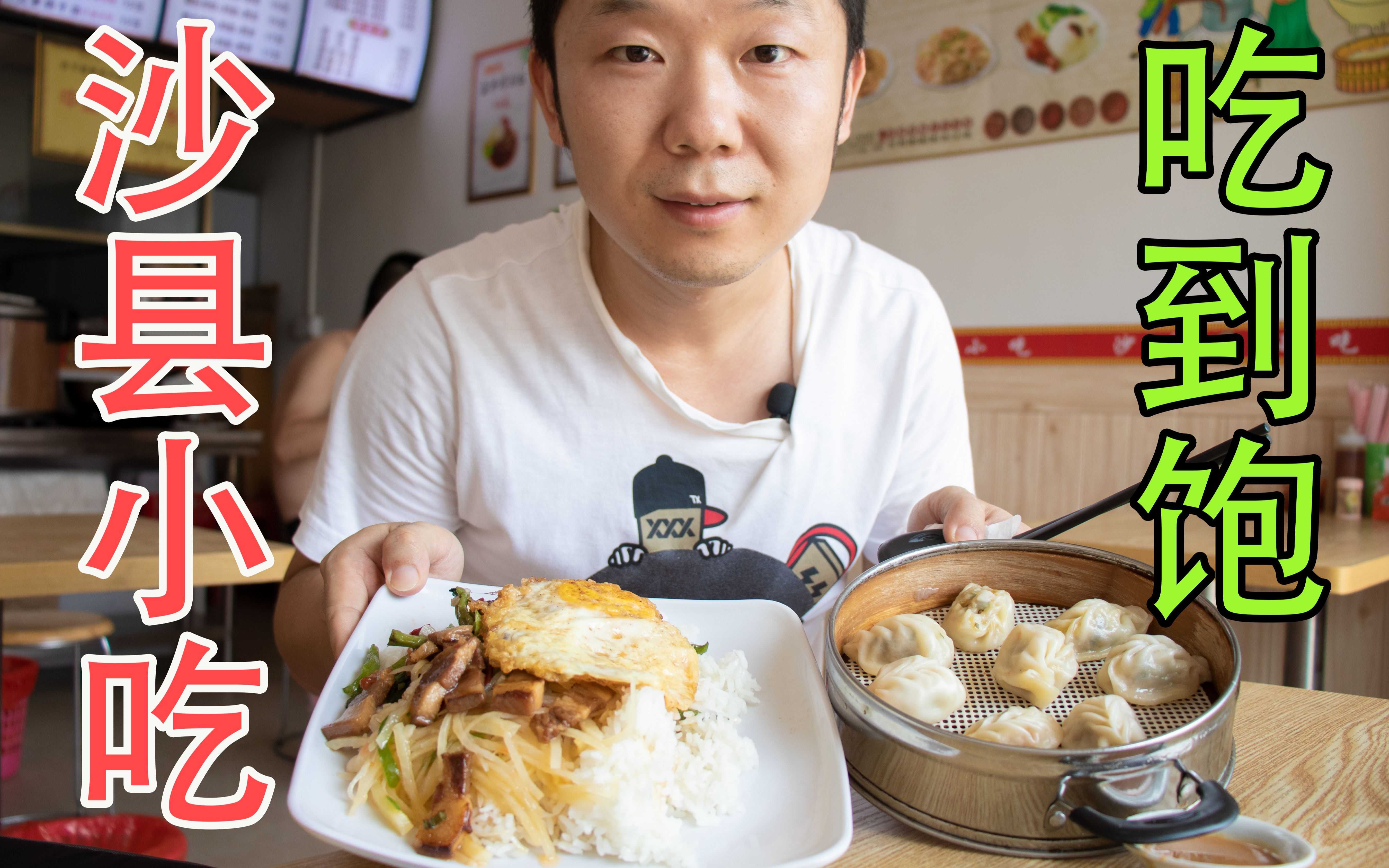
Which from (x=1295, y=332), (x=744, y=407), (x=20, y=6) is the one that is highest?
(x=20, y=6)

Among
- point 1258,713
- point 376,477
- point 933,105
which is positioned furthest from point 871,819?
point 933,105

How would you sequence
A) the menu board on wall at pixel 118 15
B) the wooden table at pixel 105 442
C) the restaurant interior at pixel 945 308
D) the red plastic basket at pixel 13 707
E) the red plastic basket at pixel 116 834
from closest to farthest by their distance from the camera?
1. the red plastic basket at pixel 116 834
2. the restaurant interior at pixel 945 308
3. the red plastic basket at pixel 13 707
4. the wooden table at pixel 105 442
5. the menu board on wall at pixel 118 15

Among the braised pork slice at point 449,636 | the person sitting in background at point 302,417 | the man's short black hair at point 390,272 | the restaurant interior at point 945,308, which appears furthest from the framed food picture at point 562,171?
the braised pork slice at point 449,636

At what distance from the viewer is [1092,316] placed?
3275 mm

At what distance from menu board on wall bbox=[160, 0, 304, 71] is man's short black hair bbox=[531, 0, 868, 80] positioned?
13.3 feet

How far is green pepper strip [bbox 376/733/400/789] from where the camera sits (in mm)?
710

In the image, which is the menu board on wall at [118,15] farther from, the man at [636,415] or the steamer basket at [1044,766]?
the steamer basket at [1044,766]

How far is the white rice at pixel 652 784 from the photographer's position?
2.14ft

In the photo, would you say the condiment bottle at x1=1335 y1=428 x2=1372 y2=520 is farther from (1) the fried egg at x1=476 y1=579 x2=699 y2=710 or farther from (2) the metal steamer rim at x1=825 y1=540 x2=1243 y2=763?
(1) the fried egg at x1=476 y1=579 x2=699 y2=710

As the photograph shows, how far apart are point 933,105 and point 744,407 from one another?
2591 millimetres

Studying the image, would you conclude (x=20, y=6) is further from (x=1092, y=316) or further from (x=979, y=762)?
(x=979, y=762)


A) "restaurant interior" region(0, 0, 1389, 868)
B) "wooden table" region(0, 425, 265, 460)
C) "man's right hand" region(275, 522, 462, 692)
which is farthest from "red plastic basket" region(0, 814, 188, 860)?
"wooden table" region(0, 425, 265, 460)

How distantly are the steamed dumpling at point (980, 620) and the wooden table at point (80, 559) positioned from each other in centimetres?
121

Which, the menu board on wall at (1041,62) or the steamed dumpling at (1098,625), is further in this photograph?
the menu board on wall at (1041,62)
